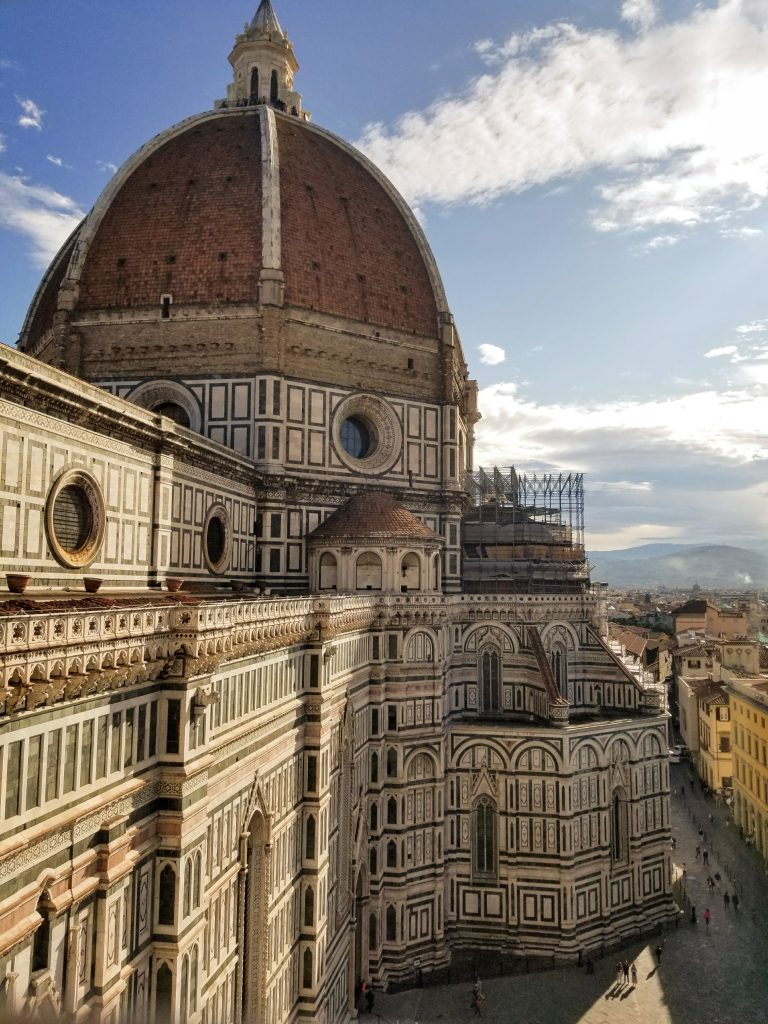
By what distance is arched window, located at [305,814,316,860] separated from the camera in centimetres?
1694

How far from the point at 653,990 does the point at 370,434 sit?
68.3 ft

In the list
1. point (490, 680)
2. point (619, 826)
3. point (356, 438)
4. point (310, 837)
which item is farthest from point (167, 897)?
point (356, 438)

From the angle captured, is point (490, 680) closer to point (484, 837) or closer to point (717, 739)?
point (484, 837)

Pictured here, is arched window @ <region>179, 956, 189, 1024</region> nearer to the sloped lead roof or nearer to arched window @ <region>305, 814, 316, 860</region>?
arched window @ <region>305, 814, 316, 860</region>

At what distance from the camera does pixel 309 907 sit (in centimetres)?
1683

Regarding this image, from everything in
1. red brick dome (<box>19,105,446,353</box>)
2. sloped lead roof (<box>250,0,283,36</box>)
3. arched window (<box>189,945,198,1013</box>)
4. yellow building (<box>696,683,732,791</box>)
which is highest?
sloped lead roof (<box>250,0,283,36</box>)

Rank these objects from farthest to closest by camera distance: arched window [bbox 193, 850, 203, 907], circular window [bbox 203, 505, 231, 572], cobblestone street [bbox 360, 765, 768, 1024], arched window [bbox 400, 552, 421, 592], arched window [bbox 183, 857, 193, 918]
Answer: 1. arched window [bbox 400, 552, 421, 592]
2. circular window [bbox 203, 505, 231, 572]
3. cobblestone street [bbox 360, 765, 768, 1024]
4. arched window [bbox 193, 850, 203, 907]
5. arched window [bbox 183, 857, 193, 918]

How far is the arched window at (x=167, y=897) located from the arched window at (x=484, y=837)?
1760 centimetres

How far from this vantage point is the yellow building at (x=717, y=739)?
4306cm

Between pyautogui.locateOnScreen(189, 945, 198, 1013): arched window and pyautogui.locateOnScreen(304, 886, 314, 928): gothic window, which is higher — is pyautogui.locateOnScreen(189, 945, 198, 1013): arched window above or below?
above

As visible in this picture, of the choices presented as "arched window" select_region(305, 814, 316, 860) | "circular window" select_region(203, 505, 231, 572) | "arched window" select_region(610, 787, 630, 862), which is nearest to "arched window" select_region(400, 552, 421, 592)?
"circular window" select_region(203, 505, 231, 572)

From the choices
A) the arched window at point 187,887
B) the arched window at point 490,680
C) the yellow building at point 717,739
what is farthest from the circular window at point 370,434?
the yellow building at point 717,739

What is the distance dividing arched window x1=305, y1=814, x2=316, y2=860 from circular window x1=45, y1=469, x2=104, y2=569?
24.0 ft

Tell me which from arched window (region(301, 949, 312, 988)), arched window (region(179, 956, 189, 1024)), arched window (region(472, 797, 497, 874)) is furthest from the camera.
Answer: arched window (region(472, 797, 497, 874))
